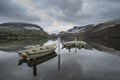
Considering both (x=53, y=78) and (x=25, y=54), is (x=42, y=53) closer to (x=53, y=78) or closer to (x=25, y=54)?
(x=25, y=54)

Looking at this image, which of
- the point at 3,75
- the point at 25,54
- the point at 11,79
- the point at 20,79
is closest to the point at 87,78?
the point at 20,79

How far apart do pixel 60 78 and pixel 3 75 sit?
7.44 m

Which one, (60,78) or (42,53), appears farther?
(42,53)

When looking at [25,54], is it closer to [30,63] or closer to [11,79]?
[30,63]

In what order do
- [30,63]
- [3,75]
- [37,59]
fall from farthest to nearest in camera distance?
[37,59] < [30,63] < [3,75]

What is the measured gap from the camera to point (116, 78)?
16672 millimetres

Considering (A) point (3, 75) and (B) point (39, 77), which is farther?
(A) point (3, 75)

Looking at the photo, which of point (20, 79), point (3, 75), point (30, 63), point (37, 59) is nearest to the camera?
point (20, 79)

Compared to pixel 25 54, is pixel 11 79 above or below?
below

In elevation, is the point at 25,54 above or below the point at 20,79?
above

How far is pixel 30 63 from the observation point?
24.5 meters

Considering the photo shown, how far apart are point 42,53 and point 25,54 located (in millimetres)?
4207

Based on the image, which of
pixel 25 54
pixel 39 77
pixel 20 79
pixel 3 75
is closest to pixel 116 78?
pixel 39 77

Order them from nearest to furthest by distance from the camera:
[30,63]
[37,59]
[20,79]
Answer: [20,79] < [30,63] < [37,59]
